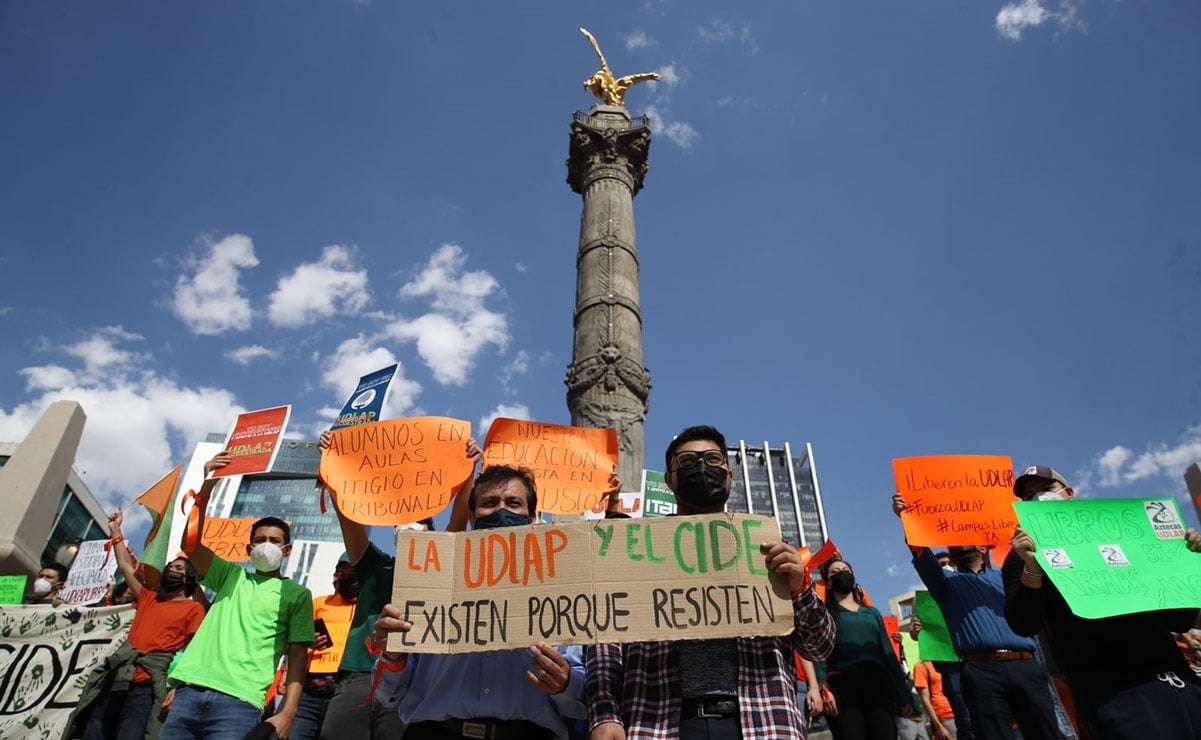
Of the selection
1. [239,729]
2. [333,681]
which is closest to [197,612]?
[333,681]

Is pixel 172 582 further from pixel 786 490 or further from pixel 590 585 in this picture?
pixel 786 490

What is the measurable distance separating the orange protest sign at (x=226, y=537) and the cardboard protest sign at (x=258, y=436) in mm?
665

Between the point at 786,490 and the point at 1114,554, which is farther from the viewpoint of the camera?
the point at 786,490

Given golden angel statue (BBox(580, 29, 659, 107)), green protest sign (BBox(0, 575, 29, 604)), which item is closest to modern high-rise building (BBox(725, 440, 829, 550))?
golden angel statue (BBox(580, 29, 659, 107))

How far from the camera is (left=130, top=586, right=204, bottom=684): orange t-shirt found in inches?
199

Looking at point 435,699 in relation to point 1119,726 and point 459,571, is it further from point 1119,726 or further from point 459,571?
point 1119,726

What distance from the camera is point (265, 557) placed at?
4.08 metres

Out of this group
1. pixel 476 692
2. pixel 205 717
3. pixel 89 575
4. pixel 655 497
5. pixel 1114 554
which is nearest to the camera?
pixel 476 692

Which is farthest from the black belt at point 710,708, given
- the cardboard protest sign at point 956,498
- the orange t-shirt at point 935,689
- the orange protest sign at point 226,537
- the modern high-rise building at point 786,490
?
the modern high-rise building at point 786,490

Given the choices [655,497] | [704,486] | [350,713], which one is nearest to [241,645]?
[350,713]

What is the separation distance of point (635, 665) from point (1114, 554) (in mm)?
2291

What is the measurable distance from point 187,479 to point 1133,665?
97900 mm

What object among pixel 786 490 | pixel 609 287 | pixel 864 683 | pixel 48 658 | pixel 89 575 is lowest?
pixel 864 683

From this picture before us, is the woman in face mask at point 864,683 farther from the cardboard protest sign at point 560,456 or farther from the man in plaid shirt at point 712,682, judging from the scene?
the man in plaid shirt at point 712,682
